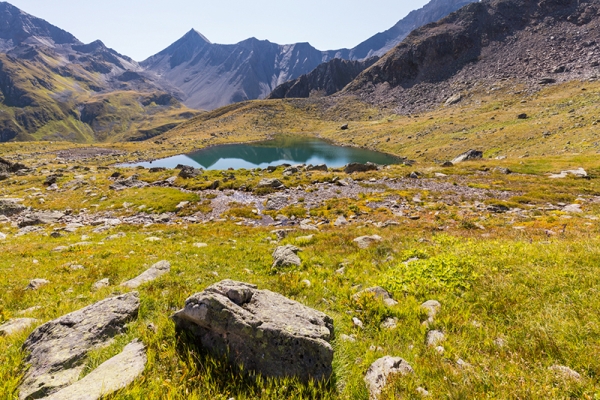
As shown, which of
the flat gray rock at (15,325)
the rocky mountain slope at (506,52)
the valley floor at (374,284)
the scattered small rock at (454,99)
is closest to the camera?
the valley floor at (374,284)

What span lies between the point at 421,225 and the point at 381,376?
14709 mm

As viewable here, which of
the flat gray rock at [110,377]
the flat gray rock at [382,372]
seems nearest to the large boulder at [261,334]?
the flat gray rock at [382,372]

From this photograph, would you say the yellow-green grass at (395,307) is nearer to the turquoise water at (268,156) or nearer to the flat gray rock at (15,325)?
the flat gray rock at (15,325)

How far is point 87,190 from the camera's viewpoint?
35750 mm

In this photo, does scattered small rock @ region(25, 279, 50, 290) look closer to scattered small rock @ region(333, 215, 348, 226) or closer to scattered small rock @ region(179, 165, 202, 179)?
scattered small rock @ region(333, 215, 348, 226)

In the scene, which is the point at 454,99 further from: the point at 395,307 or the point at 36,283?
the point at 36,283

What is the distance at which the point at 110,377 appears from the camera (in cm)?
422

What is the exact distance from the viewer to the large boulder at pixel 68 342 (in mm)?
4355

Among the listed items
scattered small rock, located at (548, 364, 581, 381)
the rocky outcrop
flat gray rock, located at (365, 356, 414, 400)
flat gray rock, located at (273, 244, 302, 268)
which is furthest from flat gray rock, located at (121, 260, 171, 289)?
the rocky outcrop

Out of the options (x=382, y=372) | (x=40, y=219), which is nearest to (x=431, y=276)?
(x=382, y=372)

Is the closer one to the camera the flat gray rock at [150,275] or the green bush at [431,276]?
the green bush at [431,276]

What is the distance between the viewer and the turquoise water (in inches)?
3424

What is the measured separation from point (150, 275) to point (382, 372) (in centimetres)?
884

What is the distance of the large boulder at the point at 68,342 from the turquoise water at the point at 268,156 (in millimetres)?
75579
